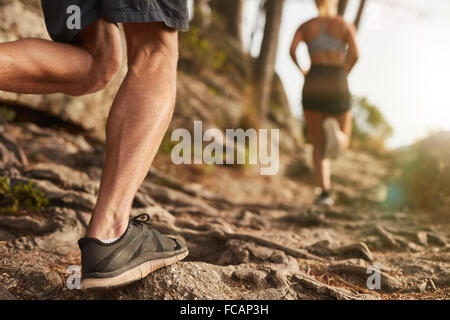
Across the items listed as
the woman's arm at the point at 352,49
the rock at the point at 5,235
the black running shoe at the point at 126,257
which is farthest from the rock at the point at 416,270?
the woman's arm at the point at 352,49

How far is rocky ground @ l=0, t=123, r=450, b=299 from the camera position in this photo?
5.19 ft

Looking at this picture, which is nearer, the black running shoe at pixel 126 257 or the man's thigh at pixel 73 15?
the black running shoe at pixel 126 257

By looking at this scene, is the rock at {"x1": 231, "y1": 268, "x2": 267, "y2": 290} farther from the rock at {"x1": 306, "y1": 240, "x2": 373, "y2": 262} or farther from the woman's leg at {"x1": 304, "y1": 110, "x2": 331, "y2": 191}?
the woman's leg at {"x1": 304, "y1": 110, "x2": 331, "y2": 191}

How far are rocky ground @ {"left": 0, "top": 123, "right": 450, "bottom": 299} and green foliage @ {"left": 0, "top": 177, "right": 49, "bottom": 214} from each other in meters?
0.08

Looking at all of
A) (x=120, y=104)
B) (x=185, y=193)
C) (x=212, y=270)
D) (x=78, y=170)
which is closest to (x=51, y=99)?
(x=78, y=170)

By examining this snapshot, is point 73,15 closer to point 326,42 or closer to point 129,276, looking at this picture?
point 129,276

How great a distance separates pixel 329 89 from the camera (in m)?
4.23

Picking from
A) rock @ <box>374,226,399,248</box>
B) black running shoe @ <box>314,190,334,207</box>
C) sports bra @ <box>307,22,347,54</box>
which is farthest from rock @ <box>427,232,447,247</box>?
sports bra @ <box>307,22,347,54</box>

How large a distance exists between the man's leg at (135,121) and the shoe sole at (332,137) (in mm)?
2828

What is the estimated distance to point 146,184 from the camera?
12.0 feet

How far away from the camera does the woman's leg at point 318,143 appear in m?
4.52

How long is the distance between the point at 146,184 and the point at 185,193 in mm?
596

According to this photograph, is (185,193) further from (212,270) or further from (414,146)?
(414,146)

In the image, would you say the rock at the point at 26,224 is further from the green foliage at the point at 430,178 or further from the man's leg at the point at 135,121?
the green foliage at the point at 430,178
